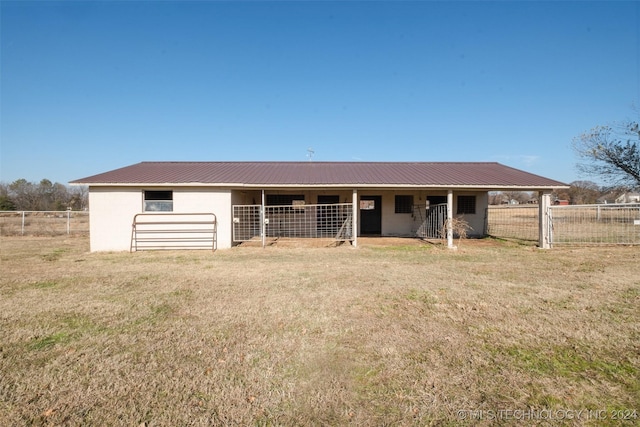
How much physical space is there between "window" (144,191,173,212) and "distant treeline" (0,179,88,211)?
3226 cm

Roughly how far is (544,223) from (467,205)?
13.0 ft

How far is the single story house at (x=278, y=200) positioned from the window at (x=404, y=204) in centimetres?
5

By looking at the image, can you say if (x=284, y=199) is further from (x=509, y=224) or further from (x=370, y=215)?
(x=509, y=224)

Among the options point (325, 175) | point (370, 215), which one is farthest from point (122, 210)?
point (370, 215)

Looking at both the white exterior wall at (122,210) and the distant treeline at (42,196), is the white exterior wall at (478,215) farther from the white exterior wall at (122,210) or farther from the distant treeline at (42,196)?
the distant treeline at (42,196)

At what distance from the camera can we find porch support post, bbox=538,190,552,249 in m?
11.3

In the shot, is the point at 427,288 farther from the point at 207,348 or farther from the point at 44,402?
the point at 44,402

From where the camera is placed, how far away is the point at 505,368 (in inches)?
118

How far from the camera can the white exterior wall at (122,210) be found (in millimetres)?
11492

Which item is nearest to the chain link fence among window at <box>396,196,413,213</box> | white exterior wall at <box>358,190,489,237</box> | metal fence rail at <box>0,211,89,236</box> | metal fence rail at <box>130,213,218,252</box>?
metal fence rail at <box>130,213,218,252</box>

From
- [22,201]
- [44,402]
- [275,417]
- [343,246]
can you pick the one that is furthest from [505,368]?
[22,201]

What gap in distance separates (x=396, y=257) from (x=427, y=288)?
3.61 m

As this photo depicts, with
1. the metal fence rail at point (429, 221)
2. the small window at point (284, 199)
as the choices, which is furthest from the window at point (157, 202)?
the metal fence rail at point (429, 221)

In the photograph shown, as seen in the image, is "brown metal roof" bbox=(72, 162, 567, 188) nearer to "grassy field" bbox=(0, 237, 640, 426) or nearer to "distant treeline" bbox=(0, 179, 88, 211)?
"grassy field" bbox=(0, 237, 640, 426)
